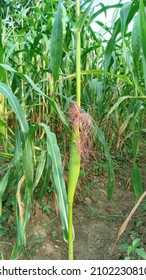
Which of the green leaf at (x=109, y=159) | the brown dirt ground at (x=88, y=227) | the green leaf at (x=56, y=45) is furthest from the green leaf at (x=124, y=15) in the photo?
the brown dirt ground at (x=88, y=227)

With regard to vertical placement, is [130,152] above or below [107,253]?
above

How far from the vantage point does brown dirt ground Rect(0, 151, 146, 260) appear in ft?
4.02

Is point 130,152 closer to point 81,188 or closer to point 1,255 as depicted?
point 81,188

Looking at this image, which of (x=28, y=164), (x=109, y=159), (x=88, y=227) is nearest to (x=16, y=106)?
(x=28, y=164)

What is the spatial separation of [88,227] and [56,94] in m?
0.60

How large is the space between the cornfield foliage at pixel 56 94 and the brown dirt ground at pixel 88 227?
102 mm

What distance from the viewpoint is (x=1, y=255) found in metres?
1.17

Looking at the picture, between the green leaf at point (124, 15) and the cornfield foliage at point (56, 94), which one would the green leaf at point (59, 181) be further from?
the green leaf at point (124, 15)

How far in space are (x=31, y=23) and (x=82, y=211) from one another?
967 mm

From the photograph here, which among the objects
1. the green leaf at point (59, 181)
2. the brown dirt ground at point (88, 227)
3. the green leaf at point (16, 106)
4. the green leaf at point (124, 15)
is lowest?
the brown dirt ground at point (88, 227)

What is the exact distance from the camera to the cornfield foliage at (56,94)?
896 millimetres

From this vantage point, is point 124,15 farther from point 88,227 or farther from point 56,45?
point 88,227

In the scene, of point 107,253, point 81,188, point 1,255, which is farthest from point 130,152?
point 1,255

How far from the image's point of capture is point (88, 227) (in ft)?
4.50
